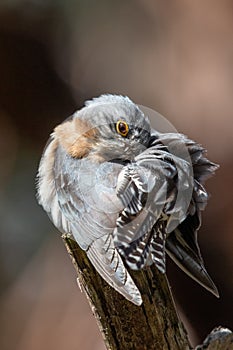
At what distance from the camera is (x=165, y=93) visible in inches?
82.0

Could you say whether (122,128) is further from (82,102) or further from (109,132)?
(82,102)

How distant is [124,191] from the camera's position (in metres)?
1.06

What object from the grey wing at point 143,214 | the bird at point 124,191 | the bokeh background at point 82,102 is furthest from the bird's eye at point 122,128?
the bokeh background at point 82,102

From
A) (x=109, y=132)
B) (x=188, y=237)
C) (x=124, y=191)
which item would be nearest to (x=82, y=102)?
(x=109, y=132)

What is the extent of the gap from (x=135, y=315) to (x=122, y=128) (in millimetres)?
344

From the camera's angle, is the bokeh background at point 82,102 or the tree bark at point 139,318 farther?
the bokeh background at point 82,102

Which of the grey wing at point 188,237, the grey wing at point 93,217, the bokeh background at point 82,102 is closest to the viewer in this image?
the grey wing at point 93,217

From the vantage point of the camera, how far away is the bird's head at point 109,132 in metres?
1.22

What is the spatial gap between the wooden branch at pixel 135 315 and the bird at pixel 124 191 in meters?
0.04

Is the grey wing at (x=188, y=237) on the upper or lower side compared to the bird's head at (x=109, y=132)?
lower

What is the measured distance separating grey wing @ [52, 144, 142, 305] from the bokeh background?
81 cm

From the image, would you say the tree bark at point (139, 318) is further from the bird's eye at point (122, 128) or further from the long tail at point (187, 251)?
the bird's eye at point (122, 128)

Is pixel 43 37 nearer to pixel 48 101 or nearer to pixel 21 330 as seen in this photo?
pixel 48 101

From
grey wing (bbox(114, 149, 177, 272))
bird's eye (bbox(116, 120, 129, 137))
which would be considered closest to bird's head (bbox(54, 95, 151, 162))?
bird's eye (bbox(116, 120, 129, 137))
